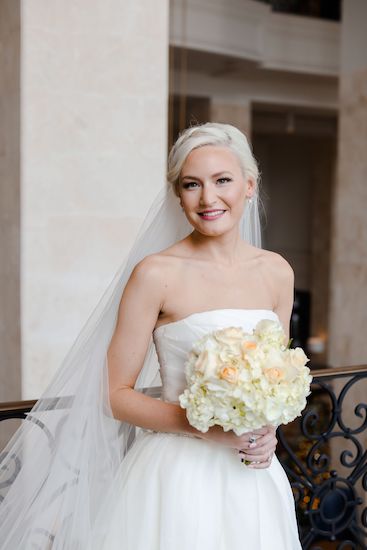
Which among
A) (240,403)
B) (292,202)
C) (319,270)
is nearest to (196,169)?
(240,403)

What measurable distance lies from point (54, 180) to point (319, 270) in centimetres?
1365

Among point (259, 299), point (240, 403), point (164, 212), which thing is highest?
point (164, 212)

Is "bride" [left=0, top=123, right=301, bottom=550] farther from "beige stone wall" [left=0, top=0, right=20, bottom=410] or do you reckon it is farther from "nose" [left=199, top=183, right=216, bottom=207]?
"beige stone wall" [left=0, top=0, right=20, bottom=410]

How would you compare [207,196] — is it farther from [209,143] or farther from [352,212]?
[352,212]

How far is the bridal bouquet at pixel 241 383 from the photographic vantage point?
187 centimetres

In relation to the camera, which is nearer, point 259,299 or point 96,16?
point 259,299

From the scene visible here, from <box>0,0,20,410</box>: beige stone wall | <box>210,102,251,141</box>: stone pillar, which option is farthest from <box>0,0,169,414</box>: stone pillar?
<box>210,102,251,141</box>: stone pillar

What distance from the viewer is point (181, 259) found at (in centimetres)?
228

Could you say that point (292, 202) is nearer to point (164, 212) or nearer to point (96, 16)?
point (96, 16)

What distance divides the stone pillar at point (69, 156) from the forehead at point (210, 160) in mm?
1864

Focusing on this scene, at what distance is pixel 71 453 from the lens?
2.32 meters

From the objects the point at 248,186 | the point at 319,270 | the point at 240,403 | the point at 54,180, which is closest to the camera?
the point at 240,403

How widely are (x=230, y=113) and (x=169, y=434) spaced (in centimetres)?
911

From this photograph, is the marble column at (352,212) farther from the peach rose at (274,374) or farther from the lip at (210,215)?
the peach rose at (274,374)
